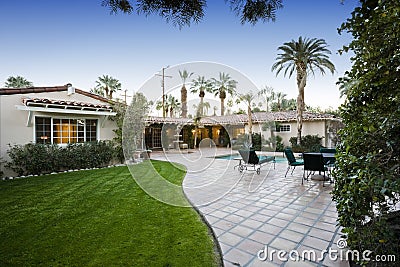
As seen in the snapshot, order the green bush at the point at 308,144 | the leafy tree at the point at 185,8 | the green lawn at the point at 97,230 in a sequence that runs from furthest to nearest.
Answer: the green bush at the point at 308,144
the leafy tree at the point at 185,8
the green lawn at the point at 97,230

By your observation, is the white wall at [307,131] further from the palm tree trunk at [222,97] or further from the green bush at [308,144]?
the palm tree trunk at [222,97]

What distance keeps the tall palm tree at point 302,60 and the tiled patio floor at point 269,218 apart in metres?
10.6

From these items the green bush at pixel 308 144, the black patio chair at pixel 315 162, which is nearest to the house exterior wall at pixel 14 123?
the black patio chair at pixel 315 162

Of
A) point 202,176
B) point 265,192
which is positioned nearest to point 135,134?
point 202,176

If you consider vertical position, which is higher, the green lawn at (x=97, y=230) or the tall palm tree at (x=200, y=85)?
the tall palm tree at (x=200, y=85)

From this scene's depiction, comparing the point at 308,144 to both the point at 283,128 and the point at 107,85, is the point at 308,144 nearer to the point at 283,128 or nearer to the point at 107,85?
the point at 283,128

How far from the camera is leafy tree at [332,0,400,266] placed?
1.53m

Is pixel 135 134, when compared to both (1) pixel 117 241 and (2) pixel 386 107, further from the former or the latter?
(2) pixel 386 107

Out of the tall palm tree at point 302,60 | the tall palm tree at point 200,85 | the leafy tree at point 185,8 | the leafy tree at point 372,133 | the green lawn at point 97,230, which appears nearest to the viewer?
the leafy tree at point 372,133

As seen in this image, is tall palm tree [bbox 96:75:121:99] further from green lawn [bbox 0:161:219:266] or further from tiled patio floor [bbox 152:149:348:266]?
tiled patio floor [bbox 152:149:348:266]

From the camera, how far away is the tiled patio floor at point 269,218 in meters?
2.59

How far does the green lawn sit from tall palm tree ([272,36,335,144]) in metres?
13.9

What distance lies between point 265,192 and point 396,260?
3.89m

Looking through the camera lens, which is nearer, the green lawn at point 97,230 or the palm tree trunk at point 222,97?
the green lawn at point 97,230
